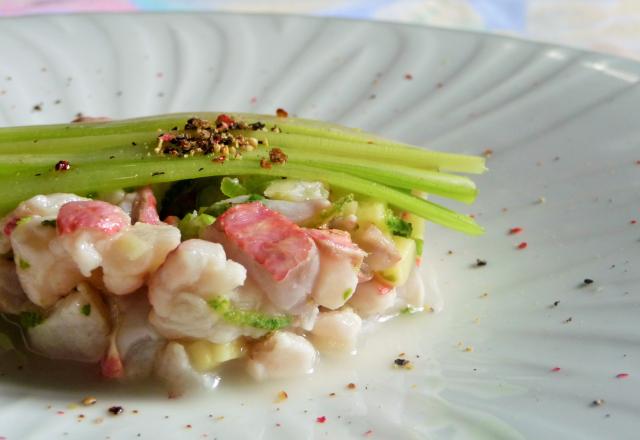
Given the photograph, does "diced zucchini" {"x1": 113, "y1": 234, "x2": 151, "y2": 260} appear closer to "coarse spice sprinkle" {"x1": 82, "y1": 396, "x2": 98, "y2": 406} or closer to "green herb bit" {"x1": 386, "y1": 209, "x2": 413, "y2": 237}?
"coarse spice sprinkle" {"x1": 82, "y1": 396, "x2": 98, "y2": 406}

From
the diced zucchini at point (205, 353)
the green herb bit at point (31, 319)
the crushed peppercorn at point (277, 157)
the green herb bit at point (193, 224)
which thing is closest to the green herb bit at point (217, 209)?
the green herb bit at point (193, 224)

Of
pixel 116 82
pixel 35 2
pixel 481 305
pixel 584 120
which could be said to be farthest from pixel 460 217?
pixel 35 2

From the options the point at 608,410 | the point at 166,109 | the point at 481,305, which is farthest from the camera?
the point at 166,109

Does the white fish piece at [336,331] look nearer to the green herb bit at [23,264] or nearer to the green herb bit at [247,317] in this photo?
the green herb bit at [247,317]

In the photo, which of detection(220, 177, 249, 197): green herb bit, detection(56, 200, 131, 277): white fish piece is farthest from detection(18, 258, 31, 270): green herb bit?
detection(220, 177, 249, 197): green herb bit

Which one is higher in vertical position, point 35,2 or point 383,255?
point 35,2

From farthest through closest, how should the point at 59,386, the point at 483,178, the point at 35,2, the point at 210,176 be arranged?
the point at 35,2, the point at 483,178, the point at 210,176, the point at 59,386

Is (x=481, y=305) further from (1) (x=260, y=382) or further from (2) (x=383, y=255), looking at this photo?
(1) (x=260, y=382)
